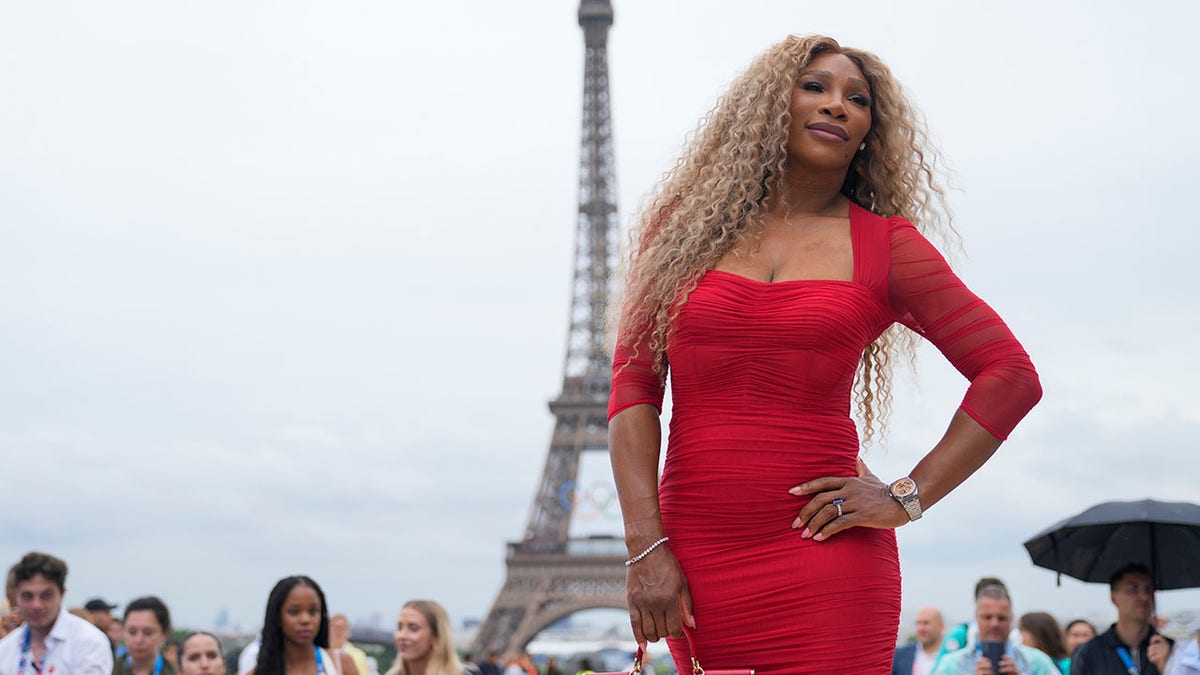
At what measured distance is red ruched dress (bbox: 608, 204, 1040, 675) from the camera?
9.04ft

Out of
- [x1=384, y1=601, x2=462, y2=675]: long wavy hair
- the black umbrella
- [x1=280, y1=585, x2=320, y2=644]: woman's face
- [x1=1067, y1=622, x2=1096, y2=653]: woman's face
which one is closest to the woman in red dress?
[x1=280, y1=585, x2=320, y2=644]: woman's face

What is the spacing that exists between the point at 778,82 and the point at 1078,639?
860cm

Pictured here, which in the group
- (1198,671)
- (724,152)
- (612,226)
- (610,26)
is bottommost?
(1198,671)

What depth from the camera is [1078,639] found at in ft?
35.2

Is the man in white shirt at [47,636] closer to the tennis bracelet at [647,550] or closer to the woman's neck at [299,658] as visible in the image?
the woman's neck at [299,658]

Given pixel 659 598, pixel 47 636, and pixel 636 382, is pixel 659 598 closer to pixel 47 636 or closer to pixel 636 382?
pixel 636 382

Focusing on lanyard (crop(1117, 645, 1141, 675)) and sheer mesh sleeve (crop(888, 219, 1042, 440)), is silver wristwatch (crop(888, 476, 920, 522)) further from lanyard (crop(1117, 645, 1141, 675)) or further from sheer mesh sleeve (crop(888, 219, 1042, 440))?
lanyard (crop(1117, 645, 1141, 675))

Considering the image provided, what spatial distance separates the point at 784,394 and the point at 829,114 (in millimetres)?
662

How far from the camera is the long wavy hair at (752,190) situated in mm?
3035

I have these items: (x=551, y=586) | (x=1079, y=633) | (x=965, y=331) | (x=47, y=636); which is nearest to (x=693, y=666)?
(x=965, y=331)

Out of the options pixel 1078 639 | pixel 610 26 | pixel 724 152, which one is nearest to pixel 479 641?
pixel 610 26

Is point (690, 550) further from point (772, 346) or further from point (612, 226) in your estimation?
point (612, 226)

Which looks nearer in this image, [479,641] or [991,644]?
[991,644]

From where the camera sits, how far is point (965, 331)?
9.57ft
